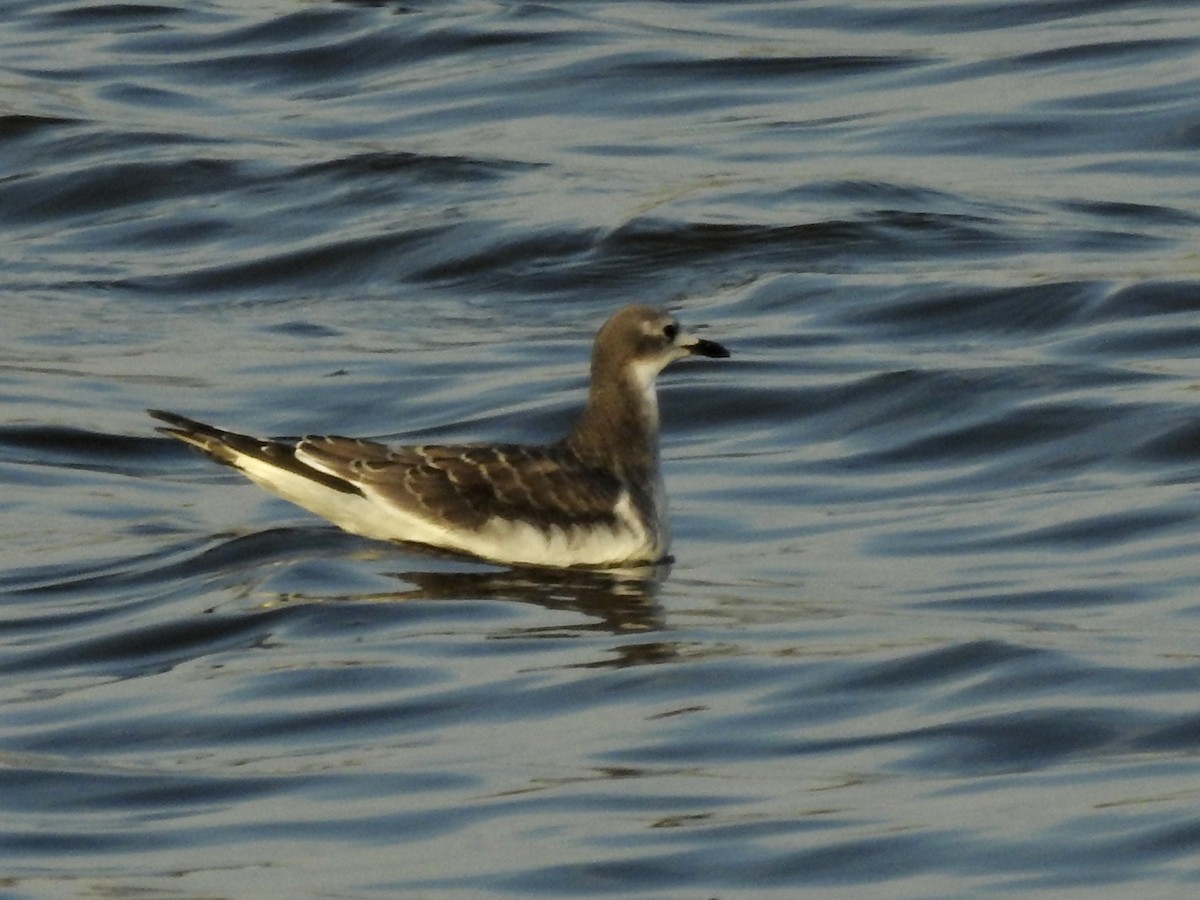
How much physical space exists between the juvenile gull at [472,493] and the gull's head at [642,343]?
53cm

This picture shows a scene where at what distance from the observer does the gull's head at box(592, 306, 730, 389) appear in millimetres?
13102

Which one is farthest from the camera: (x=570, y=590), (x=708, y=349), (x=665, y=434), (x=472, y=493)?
(x=665, y=434)

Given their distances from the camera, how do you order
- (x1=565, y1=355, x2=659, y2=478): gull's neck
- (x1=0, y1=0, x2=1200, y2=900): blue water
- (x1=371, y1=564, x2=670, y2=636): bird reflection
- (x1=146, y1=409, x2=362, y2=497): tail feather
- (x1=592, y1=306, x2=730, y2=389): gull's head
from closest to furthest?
(x1=0, y1=0, x2=1200, y2=900): blue water → (x1=371, y1=564, x2=670, y2=636): bird reflection → (x1=146, y1=409, x2=362, y2=497): tail feather → (x1=565, y1=355, x2=659, y2=478): gull's neck → (x1=592, y1=306, x2=730, y2=389): gull's head

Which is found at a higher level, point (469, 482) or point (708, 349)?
point (708, 349)

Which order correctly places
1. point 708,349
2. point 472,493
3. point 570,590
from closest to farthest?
point 570,590 → point 472,493 → point 708,349

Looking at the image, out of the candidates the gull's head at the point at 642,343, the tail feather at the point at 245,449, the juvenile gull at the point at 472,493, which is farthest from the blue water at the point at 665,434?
the gull's head at the point at 642,343

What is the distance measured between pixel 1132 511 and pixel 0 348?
653 cm

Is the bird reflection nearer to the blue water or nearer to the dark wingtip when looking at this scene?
the blue water

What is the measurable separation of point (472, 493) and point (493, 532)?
7.2 inches

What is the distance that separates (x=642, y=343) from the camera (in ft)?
43.0

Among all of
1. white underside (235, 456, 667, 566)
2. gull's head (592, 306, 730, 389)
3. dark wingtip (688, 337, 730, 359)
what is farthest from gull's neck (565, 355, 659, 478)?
white underside (235, 456, 667, 566)

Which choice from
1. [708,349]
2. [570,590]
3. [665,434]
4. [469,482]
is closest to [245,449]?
[469,482]

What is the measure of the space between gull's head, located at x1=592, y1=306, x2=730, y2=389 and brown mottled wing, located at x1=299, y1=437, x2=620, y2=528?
76cm

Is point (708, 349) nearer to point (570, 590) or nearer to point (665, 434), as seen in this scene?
point (570, 590)
